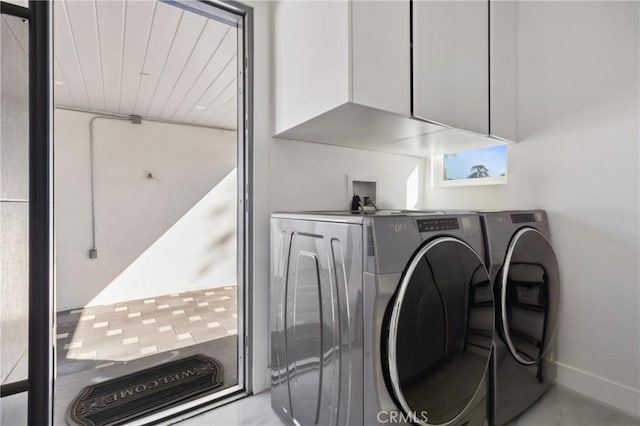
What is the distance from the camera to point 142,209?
360 centimetres

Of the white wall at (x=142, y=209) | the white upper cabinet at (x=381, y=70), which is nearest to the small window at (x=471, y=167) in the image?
the white upper cabinet at (x=381, y=70)

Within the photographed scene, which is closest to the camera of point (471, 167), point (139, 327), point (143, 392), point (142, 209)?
point (143, 392)

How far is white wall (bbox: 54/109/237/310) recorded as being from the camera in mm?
3213

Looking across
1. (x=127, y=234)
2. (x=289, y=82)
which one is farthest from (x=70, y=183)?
(x=289, y=82)

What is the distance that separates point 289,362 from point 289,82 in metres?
1.39

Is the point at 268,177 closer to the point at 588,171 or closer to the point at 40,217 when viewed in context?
the point at 40,217

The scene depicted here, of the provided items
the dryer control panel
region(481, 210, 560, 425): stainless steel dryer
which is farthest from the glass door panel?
region(481, 210, 560, 425): stainless steel dryer

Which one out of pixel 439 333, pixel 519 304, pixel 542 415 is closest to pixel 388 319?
pixel 439 333

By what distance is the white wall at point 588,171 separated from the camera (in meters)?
1.47

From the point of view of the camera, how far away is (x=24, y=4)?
1021mm

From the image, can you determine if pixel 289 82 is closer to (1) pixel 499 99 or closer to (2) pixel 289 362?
(1) pixel 499 99

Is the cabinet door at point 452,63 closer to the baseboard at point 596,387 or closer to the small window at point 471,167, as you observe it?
the small window at point 471,167

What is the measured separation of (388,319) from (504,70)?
1.72 m

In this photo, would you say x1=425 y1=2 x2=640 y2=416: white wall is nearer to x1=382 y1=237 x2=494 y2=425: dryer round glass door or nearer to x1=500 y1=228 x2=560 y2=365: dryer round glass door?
x1=500 y1=228 x2=560 y2=365: dryer round glass door
